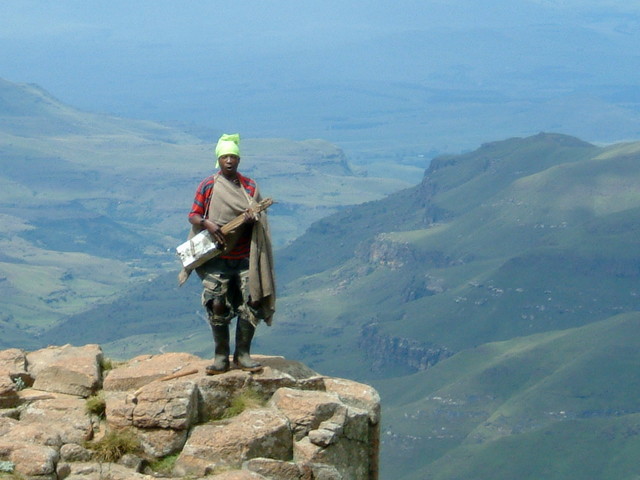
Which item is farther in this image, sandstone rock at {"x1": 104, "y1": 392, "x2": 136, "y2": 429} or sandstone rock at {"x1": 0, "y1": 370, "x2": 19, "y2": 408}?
sandstone rock at {"x1": 0, "y1": 370, "x2": 19, "y2": 408}

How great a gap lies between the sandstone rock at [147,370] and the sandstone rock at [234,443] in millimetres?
2862

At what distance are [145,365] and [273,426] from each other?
506 cm

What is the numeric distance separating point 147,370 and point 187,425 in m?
3.81

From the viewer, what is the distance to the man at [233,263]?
2750 centimetres

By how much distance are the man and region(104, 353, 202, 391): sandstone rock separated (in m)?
1.10

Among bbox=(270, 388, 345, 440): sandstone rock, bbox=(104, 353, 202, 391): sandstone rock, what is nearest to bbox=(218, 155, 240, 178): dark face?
bbox=(104, 353, 202, 391): sandstone rock

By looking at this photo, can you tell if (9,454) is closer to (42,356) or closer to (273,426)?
(273,426)

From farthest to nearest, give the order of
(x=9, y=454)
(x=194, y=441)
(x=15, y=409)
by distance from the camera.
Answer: (x=15, y=409) < (x=194, y=441) < (x=9, y=454)

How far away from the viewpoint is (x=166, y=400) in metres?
25.4

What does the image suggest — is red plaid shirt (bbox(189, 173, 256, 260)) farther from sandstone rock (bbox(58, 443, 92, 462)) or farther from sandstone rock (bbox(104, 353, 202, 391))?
sandstone rock (bbox(58, 443, 92, 462))

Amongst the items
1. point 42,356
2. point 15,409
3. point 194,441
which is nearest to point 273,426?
point 194,441

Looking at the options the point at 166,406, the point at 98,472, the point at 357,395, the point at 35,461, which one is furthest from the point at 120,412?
the point at 357,395

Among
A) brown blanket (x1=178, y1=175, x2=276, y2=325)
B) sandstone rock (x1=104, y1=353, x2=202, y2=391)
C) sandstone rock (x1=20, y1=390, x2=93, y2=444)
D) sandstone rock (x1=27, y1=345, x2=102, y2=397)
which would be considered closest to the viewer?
sandstone rock (x1=20, y1=390, x2=93, y2=444)

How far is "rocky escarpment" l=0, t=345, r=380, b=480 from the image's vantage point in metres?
24.3
